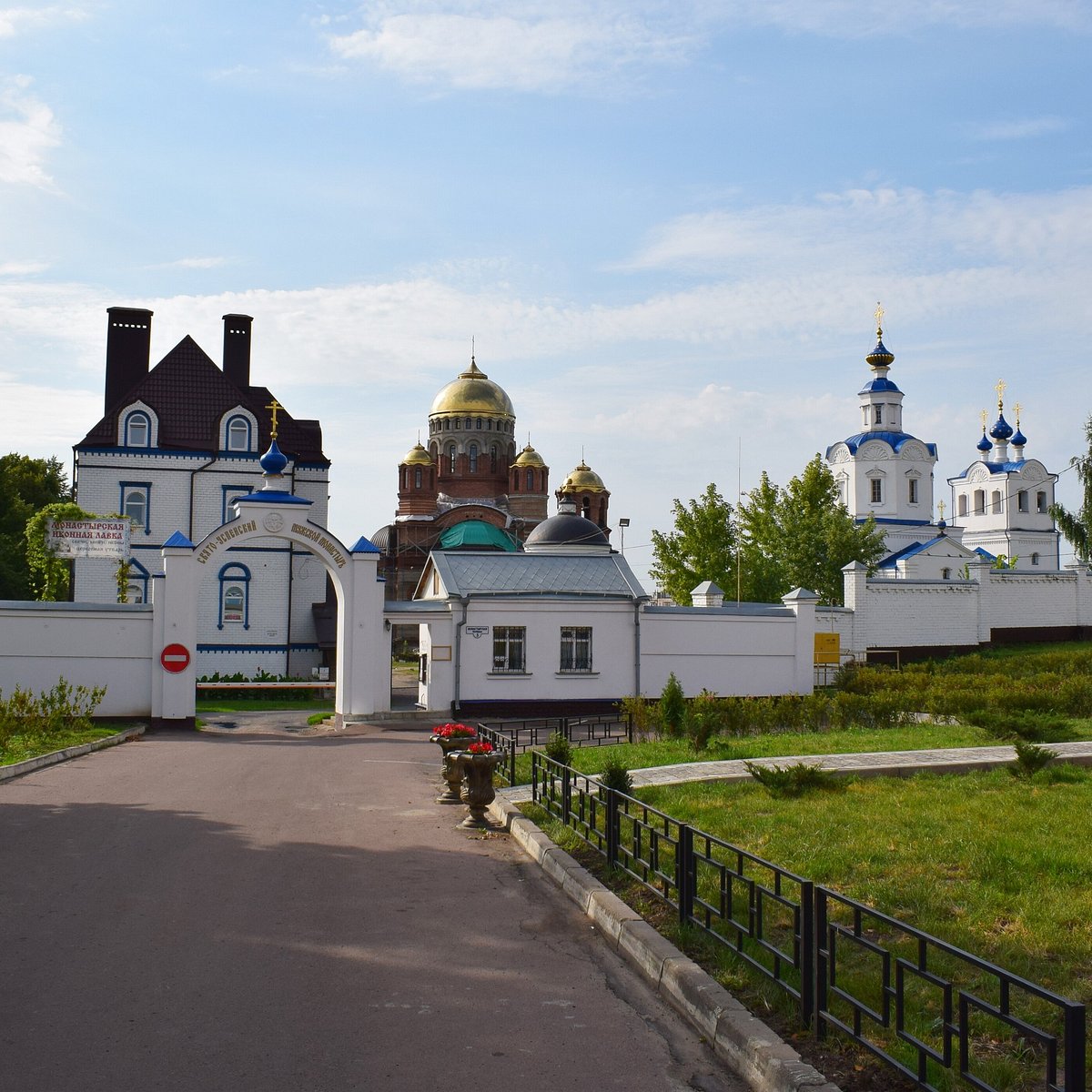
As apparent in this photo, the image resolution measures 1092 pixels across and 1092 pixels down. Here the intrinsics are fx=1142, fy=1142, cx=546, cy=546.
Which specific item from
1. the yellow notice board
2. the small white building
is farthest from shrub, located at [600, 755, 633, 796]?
the yellow notice board

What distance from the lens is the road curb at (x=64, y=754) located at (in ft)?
47.1

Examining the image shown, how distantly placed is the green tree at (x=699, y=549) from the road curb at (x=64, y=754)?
98.4 ft

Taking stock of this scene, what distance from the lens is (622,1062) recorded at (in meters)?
5.49

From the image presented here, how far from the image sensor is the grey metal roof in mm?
24719

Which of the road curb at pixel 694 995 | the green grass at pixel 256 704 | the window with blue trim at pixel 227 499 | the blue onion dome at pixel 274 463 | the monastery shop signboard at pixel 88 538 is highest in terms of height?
the window with blue trim at pixel 227 499

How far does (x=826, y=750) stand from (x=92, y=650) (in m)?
13.7

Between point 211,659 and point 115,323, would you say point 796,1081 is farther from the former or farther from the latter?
point 115,323

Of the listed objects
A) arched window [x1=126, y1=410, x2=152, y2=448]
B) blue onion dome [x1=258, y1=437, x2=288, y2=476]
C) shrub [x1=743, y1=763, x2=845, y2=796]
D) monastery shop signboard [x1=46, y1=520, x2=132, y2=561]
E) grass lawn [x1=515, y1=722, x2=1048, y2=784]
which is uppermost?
arched window [x1=126, y1=410, x2=152, y2=448]

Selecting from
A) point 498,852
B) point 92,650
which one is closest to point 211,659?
point 92,650

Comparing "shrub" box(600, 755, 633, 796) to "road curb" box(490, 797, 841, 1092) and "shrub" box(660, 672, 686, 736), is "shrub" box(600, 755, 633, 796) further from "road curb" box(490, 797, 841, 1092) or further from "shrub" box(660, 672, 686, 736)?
"shrub" box(660, 672, 686, 736)

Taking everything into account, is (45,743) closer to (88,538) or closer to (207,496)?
(88,538)

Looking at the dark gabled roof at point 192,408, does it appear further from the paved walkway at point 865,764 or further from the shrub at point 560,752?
the shrub at point 560,752

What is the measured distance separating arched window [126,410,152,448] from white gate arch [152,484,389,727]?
14.7m

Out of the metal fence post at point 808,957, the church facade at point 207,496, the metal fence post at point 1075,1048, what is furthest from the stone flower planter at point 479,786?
the church facade at point 207,496
